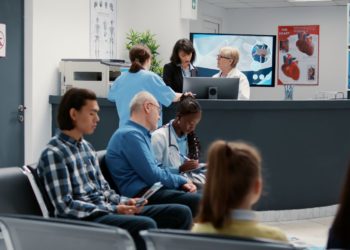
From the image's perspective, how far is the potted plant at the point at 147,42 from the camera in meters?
8.12

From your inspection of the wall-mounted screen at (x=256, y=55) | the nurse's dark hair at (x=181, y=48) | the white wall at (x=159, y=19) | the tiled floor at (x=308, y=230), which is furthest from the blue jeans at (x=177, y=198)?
the wall-mounted screen at (x=256, y=55)

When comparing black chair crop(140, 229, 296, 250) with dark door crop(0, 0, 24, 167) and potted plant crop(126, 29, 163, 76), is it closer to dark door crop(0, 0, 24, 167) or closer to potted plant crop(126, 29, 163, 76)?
dark door crop(0, 0, 24, 167)

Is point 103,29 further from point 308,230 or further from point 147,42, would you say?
point 308,230

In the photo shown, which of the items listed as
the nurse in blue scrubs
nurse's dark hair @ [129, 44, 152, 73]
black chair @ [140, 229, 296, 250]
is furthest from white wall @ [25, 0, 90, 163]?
black chair @ [140, 229, 296, 250]

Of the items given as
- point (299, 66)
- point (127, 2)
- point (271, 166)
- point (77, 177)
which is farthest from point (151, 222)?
point (299, 66)

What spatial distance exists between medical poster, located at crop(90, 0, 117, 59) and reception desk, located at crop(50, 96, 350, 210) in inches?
65.3

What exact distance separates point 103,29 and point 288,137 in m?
2.77

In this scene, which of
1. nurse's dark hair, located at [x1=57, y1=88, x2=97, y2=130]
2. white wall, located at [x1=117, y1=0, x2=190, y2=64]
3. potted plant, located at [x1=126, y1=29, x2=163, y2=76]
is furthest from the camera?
white wall, located at [x1=117, y1=0, x2=190, y2=64]

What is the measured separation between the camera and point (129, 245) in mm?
2031

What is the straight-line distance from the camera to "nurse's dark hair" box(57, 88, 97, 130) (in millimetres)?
3287

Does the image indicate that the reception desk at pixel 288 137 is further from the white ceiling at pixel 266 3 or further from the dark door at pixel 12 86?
the white ceiling at pixel 266 3

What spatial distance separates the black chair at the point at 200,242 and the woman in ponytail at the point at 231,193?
226 mm

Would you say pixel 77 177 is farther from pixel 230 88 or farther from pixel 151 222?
pixel 230 88

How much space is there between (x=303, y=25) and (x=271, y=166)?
22.4 ft
